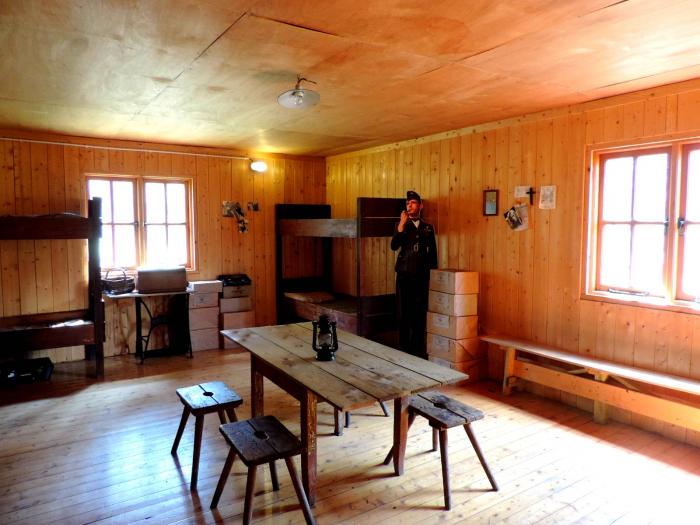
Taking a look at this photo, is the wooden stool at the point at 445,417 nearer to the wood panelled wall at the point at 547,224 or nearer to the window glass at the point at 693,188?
the wood panelled wall at the point at 547,224

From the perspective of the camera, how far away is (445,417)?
8.52 feet

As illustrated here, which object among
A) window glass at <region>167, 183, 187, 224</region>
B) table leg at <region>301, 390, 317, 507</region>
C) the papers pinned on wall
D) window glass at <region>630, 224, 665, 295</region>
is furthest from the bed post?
window glass at <region>630, 224, 665, 295</region>

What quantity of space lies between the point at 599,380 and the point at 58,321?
16.4 feet

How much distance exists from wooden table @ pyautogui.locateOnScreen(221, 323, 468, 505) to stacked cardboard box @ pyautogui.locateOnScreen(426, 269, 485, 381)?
1388 millimetres

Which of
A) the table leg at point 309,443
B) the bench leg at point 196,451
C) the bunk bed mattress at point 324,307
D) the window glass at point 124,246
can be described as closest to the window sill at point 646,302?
the bunk bed mattress at point 324,307

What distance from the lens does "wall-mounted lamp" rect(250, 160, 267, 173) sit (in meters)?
6.15

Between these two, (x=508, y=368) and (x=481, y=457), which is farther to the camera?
(x=508, y=368)

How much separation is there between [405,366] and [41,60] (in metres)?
2.66

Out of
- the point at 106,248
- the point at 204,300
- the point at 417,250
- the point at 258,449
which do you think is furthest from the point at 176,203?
the point at 258,449

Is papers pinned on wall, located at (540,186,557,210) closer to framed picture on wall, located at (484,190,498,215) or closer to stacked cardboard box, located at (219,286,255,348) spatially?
framed picture on wall, located at (484,190,498,215)

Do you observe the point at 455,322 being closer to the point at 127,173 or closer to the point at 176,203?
the point at 176,203

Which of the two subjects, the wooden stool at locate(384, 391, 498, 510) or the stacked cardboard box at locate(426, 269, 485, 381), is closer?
the wooden stool at locate(384, 391, 498, 510)

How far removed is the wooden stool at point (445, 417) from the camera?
2539 millimetres

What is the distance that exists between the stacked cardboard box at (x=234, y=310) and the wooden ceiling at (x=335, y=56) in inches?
87.0
